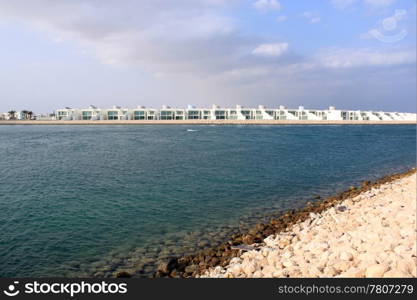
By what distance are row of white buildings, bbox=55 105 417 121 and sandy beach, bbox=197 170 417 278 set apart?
12448 centimetres

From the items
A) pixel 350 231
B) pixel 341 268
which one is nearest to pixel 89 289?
pixel 341 268

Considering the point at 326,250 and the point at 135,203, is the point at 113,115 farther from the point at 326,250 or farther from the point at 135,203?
the point at 326,250

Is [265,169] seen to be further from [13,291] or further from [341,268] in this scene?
[13,291]

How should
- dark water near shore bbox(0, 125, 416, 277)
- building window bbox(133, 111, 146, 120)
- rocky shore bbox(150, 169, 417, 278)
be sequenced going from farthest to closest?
building window bbox(133, 111, 146, 120), dark water near shore bbox(0, 125, 416, 277), rocky shore bbox(150, 169, 417, 278)

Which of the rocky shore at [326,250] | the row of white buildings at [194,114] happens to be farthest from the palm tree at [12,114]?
the rocky shore at [326,250]

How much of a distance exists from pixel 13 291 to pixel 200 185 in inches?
502

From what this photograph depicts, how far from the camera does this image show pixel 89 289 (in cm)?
566

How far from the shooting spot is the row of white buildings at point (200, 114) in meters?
131

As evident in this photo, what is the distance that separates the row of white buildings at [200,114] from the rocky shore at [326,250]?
124 m

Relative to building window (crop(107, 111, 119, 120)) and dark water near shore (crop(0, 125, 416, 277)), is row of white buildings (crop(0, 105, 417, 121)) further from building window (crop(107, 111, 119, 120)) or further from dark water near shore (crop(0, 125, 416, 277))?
dark water near shore (crop(0, 125, 416, 277))

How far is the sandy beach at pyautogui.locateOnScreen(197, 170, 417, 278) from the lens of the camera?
539cm

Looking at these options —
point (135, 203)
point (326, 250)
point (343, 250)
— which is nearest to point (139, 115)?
point (135, 203)

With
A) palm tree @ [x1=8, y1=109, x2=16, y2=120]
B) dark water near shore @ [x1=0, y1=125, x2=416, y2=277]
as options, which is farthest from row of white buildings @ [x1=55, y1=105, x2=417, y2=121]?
dark water near shore @ [x1=0, y1=125, x2=416, y2=277]

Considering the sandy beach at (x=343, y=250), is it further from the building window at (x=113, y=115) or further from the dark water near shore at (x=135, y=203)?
the building window at (x=113, y=115)
